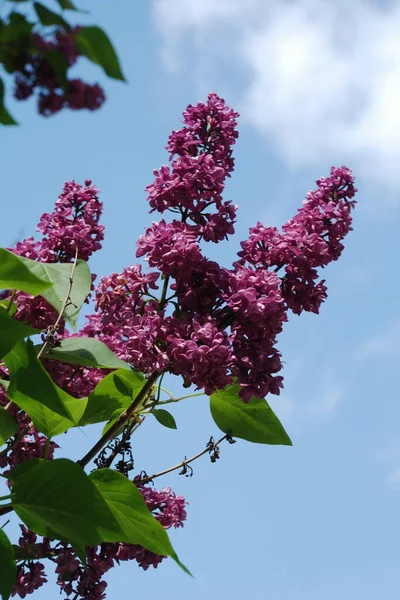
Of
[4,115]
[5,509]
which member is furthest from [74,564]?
[4,115]

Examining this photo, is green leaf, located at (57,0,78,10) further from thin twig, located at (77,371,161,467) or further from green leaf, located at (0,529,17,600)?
green leaf, located at (0,529,17,600)

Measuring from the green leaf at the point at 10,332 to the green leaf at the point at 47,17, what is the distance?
1.10 meters

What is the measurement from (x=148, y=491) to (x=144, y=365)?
2.03 ft

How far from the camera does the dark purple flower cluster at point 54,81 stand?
45.4 inches

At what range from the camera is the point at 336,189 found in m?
2.88

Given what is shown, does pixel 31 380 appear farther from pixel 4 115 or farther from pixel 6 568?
pixel 4 115

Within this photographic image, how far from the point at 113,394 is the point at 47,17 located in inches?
64.9

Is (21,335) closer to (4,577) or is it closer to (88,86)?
(4,577)

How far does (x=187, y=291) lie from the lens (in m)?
2.48

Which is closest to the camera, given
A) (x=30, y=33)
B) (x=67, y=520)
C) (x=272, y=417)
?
(x=30, y=33)

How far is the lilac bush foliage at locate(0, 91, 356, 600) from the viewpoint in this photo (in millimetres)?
2438

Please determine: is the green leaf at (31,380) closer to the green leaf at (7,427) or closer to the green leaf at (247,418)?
the green leaf at (7,427)

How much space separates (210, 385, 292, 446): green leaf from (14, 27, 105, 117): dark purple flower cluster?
1.61 meters

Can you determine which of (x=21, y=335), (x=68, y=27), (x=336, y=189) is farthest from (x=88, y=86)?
(x=336, y=189)
